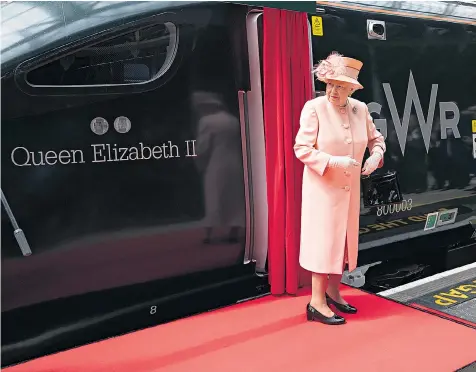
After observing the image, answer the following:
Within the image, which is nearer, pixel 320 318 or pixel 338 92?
pixel 338 92

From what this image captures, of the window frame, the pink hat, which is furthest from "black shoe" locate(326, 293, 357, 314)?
the window frame

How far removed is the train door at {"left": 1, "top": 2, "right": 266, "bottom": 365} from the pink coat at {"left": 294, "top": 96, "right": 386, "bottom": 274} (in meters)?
0.45

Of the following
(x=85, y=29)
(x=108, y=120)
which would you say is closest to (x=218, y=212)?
(x=108, y=120)

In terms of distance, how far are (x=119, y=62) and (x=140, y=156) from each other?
516mm

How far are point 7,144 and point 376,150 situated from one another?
198cm

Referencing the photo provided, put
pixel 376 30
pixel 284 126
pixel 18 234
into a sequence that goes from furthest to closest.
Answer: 1. pixel 376 30
2. pixel 284 126
3. pixel 18 234

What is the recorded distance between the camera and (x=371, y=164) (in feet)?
9.75

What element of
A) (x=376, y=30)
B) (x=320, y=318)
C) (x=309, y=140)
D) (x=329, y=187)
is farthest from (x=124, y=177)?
(x=376, y=30)

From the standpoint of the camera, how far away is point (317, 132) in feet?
9.49

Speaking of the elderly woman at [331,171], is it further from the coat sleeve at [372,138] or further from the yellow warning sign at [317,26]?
the yellow warning sign at [317,26]

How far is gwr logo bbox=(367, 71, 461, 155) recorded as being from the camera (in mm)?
3829

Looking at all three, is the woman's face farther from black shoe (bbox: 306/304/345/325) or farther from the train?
black shoe (bbox: 306/304/345/325)

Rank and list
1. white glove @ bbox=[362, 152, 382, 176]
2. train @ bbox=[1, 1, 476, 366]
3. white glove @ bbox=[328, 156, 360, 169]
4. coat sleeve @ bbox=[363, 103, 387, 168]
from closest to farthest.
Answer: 1. train @ bbox=[1, 1, 476, 366]
2. white glove @ bbox=[328, 156, 360, 169]
3. white glove @ bbox=[362, 152, 382, 176]
4. coat sleeve @ bbox=[363, 103, 387, 168]

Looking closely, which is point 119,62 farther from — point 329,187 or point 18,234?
point 329,187
